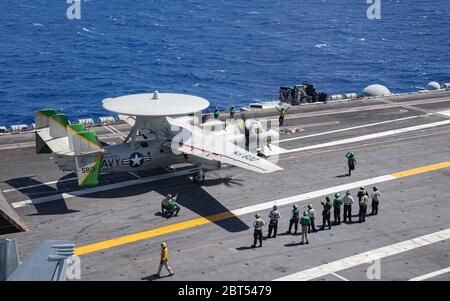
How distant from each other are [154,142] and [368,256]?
17.9 m

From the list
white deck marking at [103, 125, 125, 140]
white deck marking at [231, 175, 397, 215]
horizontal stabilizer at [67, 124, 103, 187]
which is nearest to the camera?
horizontal stabilizer at [67, 124, 103, 187]

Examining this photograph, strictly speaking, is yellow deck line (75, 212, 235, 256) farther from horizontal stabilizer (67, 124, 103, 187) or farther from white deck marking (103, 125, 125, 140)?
white deck marking (103, 125, 125, 140)

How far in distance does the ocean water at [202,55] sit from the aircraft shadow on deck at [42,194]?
140 ft

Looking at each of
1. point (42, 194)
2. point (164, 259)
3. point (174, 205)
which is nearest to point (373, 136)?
point (174, 205)

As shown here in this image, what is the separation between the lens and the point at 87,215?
39.0 meters

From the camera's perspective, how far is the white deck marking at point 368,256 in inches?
1260

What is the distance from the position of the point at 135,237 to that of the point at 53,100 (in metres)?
64.8

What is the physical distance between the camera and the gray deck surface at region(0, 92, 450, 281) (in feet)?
108

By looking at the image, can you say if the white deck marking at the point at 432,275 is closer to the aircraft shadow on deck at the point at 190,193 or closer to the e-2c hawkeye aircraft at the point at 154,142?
the aircraft shadow on deck at the point at 190,193

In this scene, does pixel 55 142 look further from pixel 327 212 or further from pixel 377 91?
pixel 377 91

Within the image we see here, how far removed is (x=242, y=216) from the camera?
129 feet

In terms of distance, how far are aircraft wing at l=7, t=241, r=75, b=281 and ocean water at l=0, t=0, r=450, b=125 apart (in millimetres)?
69459

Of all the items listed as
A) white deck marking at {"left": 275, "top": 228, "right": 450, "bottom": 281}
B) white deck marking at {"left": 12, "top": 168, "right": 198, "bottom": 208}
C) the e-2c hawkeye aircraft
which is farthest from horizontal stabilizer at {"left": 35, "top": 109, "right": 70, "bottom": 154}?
white deck marking at {"left": 275, "top": 228, "right": 450, "bottom": 281}
